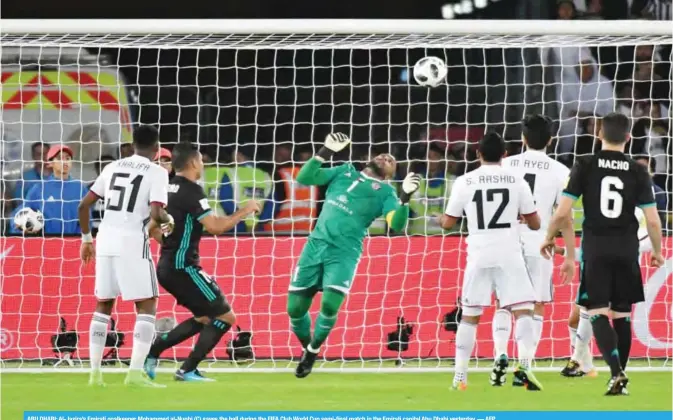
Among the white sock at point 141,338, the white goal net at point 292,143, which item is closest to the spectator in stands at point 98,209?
the white goal net at point 292,143

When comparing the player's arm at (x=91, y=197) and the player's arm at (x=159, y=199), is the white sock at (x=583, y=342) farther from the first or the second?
the player's arm at (x=91, y=197)

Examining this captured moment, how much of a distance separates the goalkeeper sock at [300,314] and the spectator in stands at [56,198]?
230 cm

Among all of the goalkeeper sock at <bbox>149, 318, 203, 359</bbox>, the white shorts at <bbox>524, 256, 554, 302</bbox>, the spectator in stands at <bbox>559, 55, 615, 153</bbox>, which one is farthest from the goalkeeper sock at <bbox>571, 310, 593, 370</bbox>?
the spectator in stands at <bbox>559, 55, 615, 153</bbox>

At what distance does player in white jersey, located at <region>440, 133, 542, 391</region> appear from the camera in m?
9.10

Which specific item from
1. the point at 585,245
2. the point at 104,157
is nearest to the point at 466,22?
the point at 585,245

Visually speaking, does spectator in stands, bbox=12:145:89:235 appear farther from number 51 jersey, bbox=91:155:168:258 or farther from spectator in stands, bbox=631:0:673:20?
spectator in stands, bbox=631:0:673:20

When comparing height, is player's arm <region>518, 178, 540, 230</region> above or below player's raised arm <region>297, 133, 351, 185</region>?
below

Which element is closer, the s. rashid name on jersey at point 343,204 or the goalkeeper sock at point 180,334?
the goalkeeper sock at point 180,334

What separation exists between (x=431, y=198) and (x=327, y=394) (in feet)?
12.4

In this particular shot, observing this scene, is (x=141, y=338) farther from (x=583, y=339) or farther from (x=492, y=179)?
(x=583, y=339)

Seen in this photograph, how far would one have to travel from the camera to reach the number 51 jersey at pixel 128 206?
374 inches

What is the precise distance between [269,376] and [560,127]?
4.66m

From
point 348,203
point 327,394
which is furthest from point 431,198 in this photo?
point 327,394

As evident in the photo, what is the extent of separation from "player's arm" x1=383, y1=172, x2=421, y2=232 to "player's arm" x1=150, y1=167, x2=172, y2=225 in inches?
64.0
